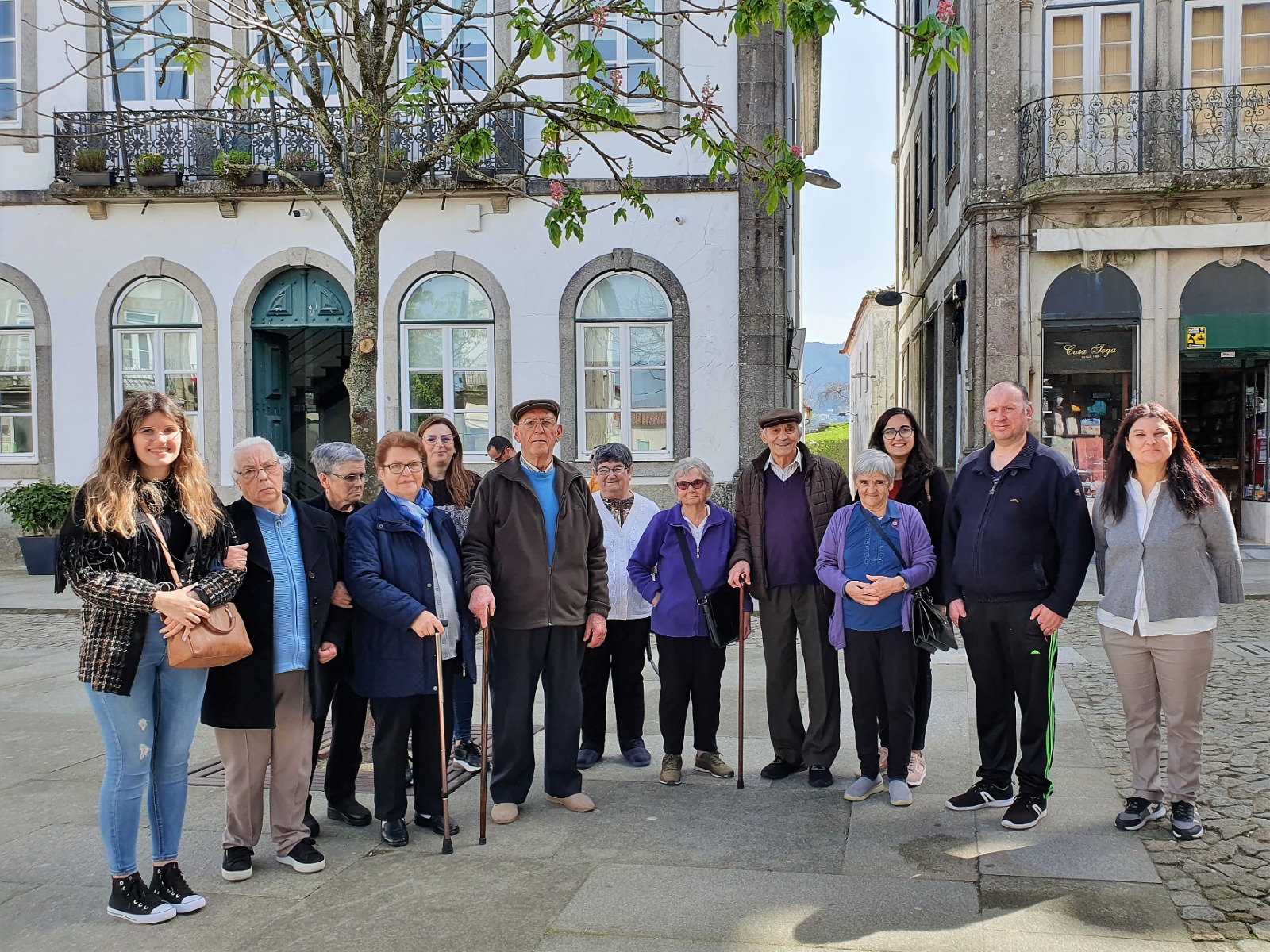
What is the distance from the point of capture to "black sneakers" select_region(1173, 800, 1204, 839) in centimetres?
495

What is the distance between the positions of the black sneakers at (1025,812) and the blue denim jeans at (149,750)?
137 inches

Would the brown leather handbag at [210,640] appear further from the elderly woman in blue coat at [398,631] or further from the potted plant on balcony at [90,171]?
the potted plant on balcony at [90,171]

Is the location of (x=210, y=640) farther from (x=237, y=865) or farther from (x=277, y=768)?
(x=237, y=865)

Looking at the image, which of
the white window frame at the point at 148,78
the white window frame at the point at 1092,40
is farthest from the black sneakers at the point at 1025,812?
the white window frame at the point at 148,78

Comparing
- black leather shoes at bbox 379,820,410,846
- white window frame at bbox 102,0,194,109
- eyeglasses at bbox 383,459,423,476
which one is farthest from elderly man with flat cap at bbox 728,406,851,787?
white window frame at bbox 102,0,194,109

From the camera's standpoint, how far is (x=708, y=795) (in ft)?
19.1

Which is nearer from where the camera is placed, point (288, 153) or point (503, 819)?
point (503, 819)

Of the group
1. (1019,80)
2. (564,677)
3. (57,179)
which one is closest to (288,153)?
(57,179)

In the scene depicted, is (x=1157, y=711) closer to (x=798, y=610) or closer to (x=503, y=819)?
(x=798, y=610)

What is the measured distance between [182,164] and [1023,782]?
568 inches

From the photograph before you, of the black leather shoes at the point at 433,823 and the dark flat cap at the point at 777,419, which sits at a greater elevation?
the dark flat cap at the point at 777,419

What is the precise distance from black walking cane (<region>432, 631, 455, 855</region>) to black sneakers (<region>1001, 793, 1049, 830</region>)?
247cm

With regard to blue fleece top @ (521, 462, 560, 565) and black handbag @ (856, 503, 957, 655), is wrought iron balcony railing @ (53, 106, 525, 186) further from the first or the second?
black handbag @ (856, 503, 957, 655)

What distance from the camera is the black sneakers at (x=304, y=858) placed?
4.76m
